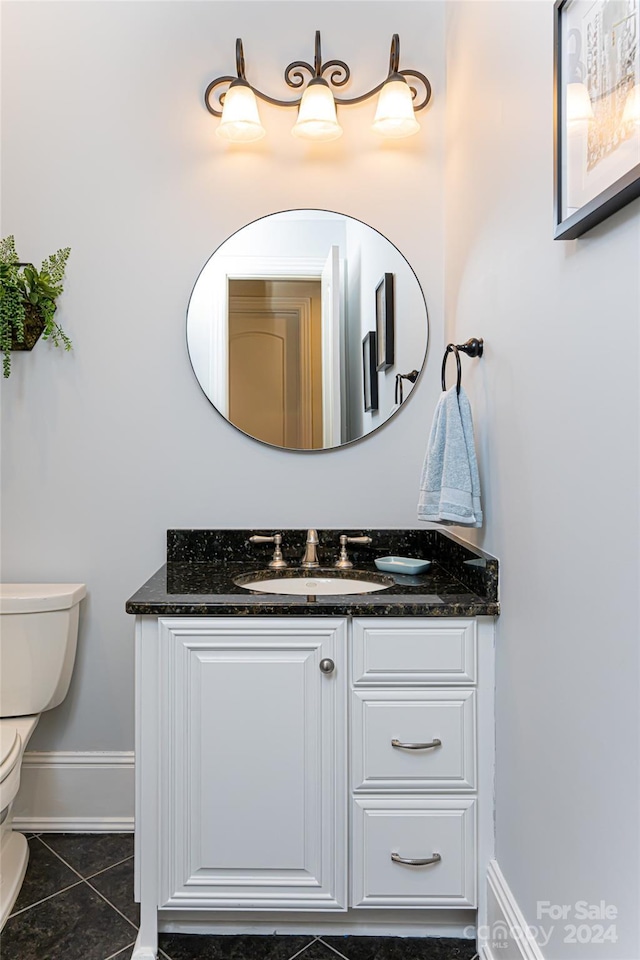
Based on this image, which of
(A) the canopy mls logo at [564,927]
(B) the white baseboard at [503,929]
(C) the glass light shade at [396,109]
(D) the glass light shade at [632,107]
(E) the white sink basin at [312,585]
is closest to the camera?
(D) the glass light shade at [632,107]

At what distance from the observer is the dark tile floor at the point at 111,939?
160 cm

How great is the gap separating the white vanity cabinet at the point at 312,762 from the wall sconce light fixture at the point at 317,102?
144 centimetres

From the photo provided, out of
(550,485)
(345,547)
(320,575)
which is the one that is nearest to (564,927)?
(550,485)

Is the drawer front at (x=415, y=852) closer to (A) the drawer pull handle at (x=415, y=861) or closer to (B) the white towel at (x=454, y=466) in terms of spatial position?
(A) the drawer pull handle at (x=415, y=861)

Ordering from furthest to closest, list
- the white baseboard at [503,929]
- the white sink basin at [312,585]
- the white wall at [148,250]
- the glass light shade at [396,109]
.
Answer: the white wall at [148,250], the glass light shade at [396,109], the white sink basin at [312,585], the white baseboard at [503,929]

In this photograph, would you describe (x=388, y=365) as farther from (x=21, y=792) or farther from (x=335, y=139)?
(x=21, y=792)

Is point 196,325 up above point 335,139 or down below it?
below

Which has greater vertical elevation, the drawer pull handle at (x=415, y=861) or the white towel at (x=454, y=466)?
the white towel at (x=454, y=466)

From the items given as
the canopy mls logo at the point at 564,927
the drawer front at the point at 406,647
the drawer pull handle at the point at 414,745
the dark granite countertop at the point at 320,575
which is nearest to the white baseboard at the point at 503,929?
the canopy mls logo at the point at 564,927

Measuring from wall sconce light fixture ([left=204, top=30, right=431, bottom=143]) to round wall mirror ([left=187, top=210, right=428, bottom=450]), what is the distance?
0.81ft

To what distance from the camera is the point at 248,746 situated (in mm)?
1587

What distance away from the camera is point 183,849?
1590 millimetres

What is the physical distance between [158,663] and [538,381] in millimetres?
1011

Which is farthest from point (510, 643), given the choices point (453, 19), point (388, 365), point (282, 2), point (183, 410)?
point (282, 2)
